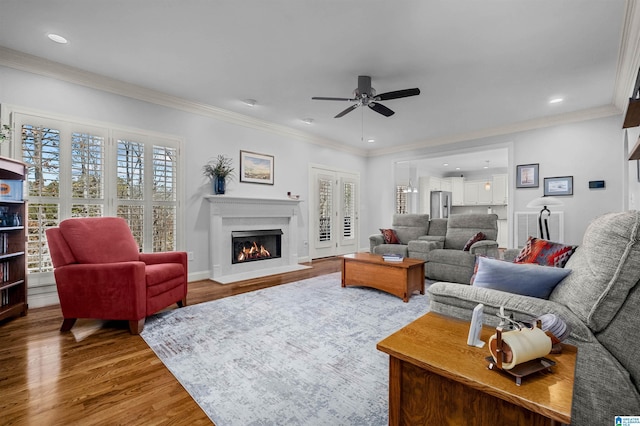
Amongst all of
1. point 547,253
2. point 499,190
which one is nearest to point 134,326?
point 547,253

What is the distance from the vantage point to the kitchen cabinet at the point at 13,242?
2.73 m

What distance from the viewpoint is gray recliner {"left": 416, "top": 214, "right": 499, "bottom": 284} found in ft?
13.5

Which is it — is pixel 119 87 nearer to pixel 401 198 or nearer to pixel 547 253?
pixel 547 253

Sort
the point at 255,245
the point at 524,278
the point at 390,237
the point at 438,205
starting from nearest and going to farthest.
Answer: the point at 524,278
the point at 255,245
the point at 390,237
the point at 438,205

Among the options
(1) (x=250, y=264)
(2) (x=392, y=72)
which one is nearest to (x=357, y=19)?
(2) (x=392, y=72)

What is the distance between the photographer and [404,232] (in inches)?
213

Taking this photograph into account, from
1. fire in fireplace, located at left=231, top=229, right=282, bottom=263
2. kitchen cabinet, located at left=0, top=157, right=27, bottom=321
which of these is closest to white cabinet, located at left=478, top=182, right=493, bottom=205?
fire in fireplace, located at left=231, top=229, right=282, bottom=263

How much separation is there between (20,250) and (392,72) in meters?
4.39

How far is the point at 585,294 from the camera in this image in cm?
127

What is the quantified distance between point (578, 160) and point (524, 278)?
15.5 feet

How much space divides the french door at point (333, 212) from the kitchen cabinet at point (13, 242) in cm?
432

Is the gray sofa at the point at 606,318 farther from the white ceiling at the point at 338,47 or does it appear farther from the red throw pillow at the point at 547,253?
the white ceiling at the point at 338,47

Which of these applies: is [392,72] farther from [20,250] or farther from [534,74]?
[20,250]

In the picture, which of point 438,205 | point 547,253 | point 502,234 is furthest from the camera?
point 438,205
